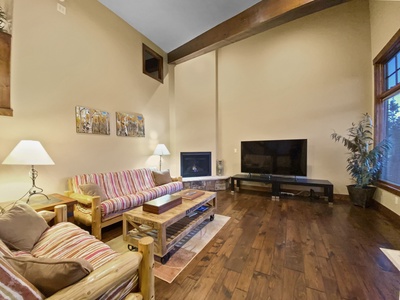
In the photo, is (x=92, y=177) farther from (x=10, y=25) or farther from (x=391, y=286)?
(x=391, y=286)

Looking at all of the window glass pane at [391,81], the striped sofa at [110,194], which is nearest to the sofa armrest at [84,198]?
the striped sofa at [110,194]

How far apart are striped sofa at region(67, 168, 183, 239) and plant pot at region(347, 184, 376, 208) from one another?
3573 millimetres

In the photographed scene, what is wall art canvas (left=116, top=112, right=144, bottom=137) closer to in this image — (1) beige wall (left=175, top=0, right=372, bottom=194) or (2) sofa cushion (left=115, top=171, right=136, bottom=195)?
(2) sofa cushion (left=115, top=171, right=136, bottom=195)

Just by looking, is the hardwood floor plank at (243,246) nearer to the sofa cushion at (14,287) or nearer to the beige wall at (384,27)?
the sofa cushion at (14,287)

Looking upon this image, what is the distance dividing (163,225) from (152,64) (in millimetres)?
4231

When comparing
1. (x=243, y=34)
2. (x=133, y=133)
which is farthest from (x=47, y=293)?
(x=243, y=34)

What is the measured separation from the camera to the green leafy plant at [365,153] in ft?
10.6

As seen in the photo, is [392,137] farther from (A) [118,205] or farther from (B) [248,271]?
(A) [118,205]

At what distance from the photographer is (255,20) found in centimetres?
317

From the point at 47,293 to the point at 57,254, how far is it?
0.65 metres

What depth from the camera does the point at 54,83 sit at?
8.46 ft

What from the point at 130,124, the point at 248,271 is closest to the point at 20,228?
the point at 248,271

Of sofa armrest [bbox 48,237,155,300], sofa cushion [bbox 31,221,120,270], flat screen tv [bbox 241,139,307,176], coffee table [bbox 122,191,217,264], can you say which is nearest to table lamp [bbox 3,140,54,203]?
sofa cushion [bbox 31,221,120,270]

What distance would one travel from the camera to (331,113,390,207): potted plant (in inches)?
128
